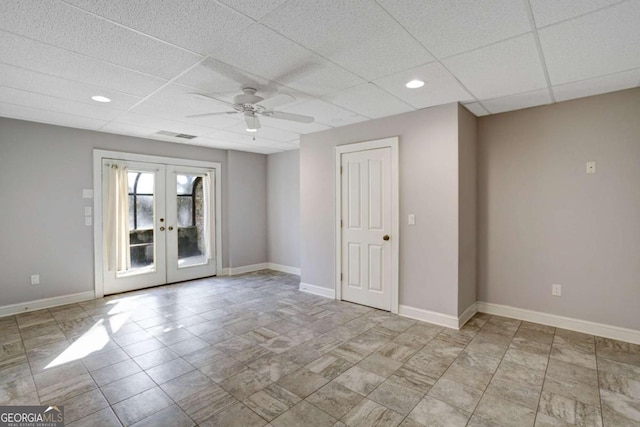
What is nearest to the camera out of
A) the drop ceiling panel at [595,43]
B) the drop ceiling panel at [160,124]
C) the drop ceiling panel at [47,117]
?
the drop ceiling panel at [595,43]

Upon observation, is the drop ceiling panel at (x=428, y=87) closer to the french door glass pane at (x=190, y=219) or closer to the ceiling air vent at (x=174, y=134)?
the ceiling air vent at (x=174, y=134)

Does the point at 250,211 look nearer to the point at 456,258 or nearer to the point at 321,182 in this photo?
the point at 321,182

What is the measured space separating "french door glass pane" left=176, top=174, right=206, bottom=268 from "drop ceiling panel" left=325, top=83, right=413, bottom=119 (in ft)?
11.9

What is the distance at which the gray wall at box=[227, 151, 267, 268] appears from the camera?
20.6 ft

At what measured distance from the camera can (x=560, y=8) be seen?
70.7 inches

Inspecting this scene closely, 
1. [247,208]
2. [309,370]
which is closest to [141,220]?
[247,208]

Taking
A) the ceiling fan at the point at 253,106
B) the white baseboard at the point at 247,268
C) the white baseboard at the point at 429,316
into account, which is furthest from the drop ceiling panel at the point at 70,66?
the white baseboard at the point at 247,268

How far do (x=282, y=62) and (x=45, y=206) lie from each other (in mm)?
4103

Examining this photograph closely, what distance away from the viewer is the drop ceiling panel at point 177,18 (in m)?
1.74

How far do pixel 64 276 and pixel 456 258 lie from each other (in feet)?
17.4

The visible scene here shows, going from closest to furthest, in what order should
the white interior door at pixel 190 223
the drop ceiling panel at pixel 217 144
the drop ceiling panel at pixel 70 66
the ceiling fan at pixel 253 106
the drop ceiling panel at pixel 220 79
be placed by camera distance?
the drop ceiling panel at pixel 70 66 → the drop ceiling panel at pixel 220 79 → the ceiling fan at pixel 253 106 → the drop ceiling panel at pixel 217 144 → the white interior door at pixel 190 223

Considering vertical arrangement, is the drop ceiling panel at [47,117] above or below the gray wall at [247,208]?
above

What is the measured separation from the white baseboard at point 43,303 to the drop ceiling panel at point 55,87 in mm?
2844

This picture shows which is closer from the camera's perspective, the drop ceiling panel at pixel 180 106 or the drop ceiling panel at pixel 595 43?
the drop ceiling panel at pixel 595 43
